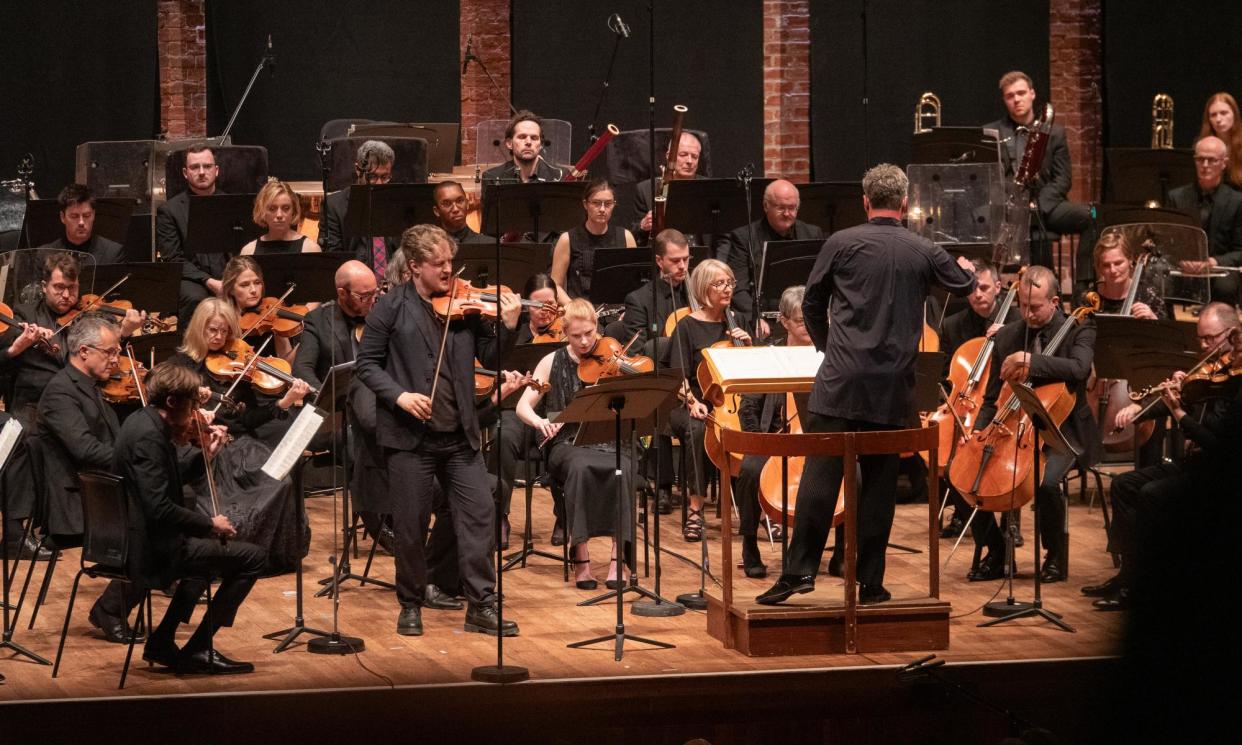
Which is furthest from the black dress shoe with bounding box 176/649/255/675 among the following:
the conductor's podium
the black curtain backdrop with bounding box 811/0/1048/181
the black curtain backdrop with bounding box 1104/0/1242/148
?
the black curtain backdrop with bounding box 1104/0/1242/148

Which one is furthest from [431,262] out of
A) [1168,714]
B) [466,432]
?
[1168,714]

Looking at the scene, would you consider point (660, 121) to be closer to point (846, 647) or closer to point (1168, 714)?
point (846, 647)

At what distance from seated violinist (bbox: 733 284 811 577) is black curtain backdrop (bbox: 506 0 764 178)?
5.20m

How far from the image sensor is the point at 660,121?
11.3 m

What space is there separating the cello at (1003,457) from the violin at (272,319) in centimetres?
291

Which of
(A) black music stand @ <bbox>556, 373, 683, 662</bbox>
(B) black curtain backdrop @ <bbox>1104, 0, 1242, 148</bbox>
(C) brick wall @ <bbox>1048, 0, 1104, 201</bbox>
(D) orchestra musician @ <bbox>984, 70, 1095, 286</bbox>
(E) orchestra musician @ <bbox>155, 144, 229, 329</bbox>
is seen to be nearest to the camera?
(A) black music stand @ <bbox>556, 373, 683, 662</bbox>

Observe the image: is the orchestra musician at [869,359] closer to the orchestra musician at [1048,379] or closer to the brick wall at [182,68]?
the orchestra musician at [1048,379]

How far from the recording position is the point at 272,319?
670 centimetres

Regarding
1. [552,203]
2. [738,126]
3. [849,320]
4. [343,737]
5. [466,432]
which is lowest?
[343,737]

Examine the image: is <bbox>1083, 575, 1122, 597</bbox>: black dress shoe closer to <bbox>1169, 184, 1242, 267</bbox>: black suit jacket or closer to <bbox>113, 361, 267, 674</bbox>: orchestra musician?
<bbox>1169, 184, 1242, 267</bbox>: black suit jacket

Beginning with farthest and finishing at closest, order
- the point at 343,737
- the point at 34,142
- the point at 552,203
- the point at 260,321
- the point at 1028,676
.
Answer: the point at 34,142, the point at 552,203, the point at 260,321, the point at 1028,676, the point at 343,737

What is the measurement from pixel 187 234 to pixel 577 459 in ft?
8.29

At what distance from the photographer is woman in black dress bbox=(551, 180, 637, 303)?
24.8 feet

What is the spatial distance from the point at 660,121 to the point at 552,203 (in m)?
4.22
